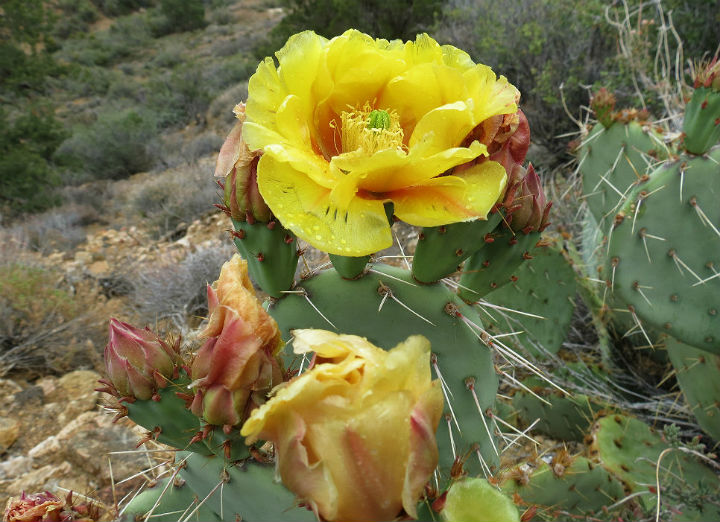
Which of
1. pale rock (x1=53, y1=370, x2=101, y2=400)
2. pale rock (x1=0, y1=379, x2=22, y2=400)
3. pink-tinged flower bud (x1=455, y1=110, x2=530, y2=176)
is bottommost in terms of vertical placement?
pale rock (x1=53, y1=370, x2=101, y2=400)

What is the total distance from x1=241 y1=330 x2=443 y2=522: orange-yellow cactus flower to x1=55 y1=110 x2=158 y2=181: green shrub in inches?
322

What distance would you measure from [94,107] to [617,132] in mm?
11970

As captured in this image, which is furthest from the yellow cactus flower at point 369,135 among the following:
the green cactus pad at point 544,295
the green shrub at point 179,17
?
the green shrub at point 179,17

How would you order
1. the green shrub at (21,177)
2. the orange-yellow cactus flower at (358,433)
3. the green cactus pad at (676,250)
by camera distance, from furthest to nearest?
the green shrub at (21,177), the green cactus pad at (676,250), the orange-yellow cactus flower at (358,433)

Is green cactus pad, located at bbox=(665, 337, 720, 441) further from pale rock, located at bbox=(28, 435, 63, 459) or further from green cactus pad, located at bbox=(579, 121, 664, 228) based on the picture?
pale rock, located at bbox=(28, 435, 63, 459)

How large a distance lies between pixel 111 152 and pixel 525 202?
834 cm

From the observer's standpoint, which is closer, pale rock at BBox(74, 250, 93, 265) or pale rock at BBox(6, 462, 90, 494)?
pale rock at BBox(6, 462, 90, 494)

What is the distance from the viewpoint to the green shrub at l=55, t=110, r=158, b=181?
7.95m

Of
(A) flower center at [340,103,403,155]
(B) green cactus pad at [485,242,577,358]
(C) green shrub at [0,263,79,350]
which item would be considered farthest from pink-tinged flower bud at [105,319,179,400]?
(C) green shrub at [0,263,79,350]

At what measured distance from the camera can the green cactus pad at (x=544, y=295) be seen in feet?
7.16

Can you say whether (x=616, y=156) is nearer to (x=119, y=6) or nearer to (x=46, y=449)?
(x=46, y=449)

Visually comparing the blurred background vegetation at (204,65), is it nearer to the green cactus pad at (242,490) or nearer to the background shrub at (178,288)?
the background shrub at (178,288)

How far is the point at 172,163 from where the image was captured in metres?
7.29

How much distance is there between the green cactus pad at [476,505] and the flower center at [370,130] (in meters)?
0.44
